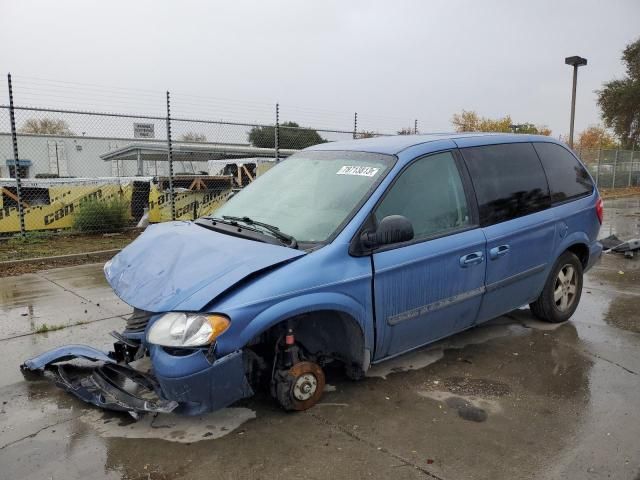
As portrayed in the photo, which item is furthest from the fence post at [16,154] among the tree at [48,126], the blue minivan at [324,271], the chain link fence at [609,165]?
the chain link fence at [609,165]

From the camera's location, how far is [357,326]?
10.9 feet

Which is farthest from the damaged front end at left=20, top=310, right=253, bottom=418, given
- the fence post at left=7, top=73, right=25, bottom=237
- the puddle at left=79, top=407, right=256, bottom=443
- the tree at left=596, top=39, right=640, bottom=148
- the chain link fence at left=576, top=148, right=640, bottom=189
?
the tree at left=596, top=39, right=640, bottom=148

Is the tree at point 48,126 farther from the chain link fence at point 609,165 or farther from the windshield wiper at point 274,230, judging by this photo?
the chain link fence at point 609,165

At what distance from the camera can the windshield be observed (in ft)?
11.4

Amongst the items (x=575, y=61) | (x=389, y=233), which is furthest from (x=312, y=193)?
(x=575, y=61)

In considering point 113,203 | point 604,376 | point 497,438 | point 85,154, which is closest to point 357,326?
point 497,438

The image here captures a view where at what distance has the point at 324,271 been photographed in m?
3.15

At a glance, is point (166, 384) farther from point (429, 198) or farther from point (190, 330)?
point (429, 198)

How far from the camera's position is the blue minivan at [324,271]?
289 centimetres

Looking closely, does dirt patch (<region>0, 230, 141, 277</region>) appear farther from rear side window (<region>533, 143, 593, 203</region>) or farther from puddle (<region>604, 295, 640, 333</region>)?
puddle (<region>604, 295, 640, 333</region>)

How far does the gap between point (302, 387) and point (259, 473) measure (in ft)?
2.12

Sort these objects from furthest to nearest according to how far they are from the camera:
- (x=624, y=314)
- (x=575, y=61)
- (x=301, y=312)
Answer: (x=575, y=61) → (x=624, y=314) → (x=301, y=312)

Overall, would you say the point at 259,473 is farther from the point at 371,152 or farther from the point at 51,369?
the point at 371,152

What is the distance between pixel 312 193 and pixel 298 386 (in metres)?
1.37
